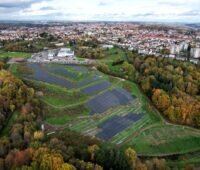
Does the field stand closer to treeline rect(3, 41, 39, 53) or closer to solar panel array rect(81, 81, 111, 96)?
solar panel array rect(81, 81, 111, 96)

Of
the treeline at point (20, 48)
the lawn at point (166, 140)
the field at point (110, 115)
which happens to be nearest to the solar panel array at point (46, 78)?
the field at point (110, 115)

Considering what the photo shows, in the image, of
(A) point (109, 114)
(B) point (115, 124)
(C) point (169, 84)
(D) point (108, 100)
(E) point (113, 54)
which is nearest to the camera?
(B) point (115, 124)

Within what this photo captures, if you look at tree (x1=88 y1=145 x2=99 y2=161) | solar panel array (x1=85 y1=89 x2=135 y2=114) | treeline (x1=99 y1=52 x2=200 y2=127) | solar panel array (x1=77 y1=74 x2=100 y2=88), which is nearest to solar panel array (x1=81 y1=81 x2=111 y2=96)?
solar panel array (x1=85 y1=89 x2=135 y2=114)

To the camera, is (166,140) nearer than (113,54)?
Yes

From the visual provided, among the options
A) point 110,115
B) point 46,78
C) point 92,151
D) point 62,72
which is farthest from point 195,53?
point 92,151

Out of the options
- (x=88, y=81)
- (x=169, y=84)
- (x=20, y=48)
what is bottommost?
(x=88, y=81)

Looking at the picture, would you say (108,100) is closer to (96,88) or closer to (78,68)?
(96,88)

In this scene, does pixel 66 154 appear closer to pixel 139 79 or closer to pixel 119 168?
pixel 119 168
